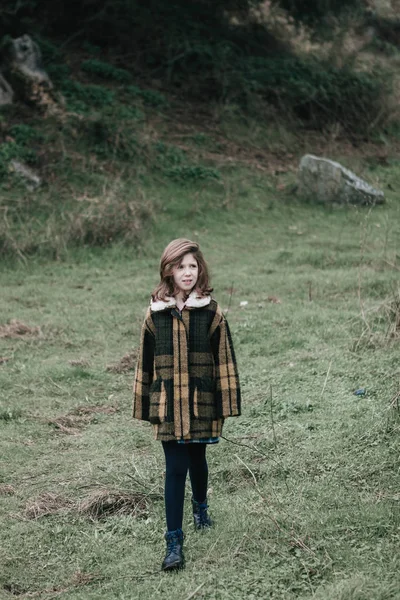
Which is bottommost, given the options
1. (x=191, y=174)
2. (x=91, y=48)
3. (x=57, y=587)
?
(x=57, y=587)

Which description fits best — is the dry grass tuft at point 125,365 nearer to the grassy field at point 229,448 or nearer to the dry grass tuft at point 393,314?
the grassy field at point 229,448

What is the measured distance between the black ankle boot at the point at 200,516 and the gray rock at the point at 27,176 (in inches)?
430

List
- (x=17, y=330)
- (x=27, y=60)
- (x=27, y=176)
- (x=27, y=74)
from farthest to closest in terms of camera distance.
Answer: (x=27, y=60), (x=27, y=74), (x=27, y=176), (x=17, y=330)

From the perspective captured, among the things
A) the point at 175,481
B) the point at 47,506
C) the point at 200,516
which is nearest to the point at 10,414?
the point at 47,506

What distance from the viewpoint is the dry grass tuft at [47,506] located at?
4.66 metres

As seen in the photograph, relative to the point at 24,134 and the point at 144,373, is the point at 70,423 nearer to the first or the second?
the point at 144,373

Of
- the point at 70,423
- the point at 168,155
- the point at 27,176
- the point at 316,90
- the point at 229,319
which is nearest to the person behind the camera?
the point at 70,423

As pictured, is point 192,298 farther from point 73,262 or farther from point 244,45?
point 244,45

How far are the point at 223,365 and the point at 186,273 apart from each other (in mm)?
506

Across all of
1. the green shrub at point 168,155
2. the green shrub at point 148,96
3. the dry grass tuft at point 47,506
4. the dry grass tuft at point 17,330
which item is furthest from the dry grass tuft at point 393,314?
the green shrub at point 148,96

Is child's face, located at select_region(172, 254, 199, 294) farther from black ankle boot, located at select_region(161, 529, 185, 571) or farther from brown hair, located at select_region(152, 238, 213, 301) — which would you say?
black ankle boot, located at select_region(161, 529, 185, 571)

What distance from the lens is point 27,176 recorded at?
47.5 feet

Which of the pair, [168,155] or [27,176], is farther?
[168,155]

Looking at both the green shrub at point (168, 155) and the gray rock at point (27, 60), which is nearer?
the green shrub at point (168, 155)
